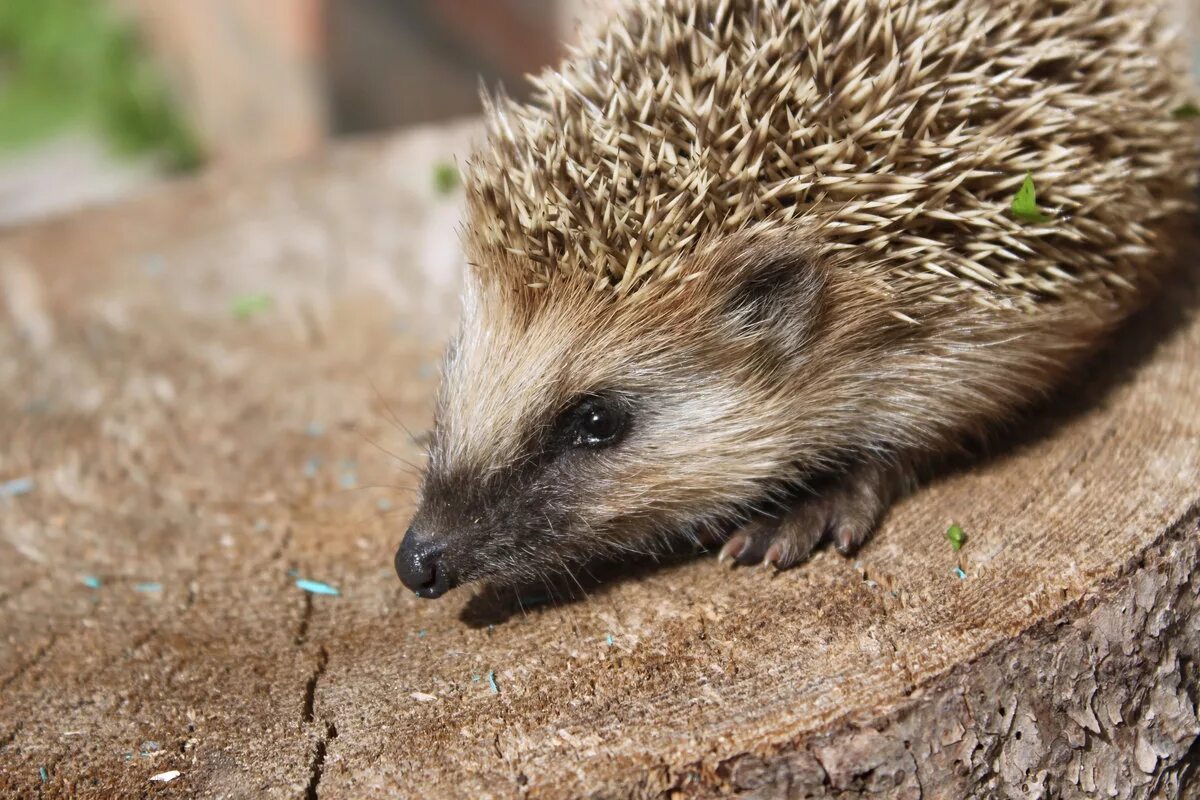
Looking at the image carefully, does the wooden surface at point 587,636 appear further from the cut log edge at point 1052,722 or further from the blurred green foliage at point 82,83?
the blurred green foliage at point 82,83

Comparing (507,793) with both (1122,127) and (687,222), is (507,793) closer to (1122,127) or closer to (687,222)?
(687,222)

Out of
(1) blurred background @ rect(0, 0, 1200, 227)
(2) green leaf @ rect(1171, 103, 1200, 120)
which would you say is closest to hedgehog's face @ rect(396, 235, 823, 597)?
(2) green leaf @ rect(1171, 103, 1200, 120)

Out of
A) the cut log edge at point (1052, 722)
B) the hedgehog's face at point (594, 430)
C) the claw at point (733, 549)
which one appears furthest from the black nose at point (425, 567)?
the cut log edge at point (1052, 722)

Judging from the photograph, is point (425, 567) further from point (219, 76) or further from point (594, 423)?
point (219, 76)

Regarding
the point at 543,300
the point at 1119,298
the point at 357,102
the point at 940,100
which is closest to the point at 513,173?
the point at 543,300

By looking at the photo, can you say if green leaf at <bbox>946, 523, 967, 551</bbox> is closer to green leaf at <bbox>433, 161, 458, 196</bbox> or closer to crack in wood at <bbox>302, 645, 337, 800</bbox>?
crack in wood at <bbox>302, 645, 337, 800</bbox>
